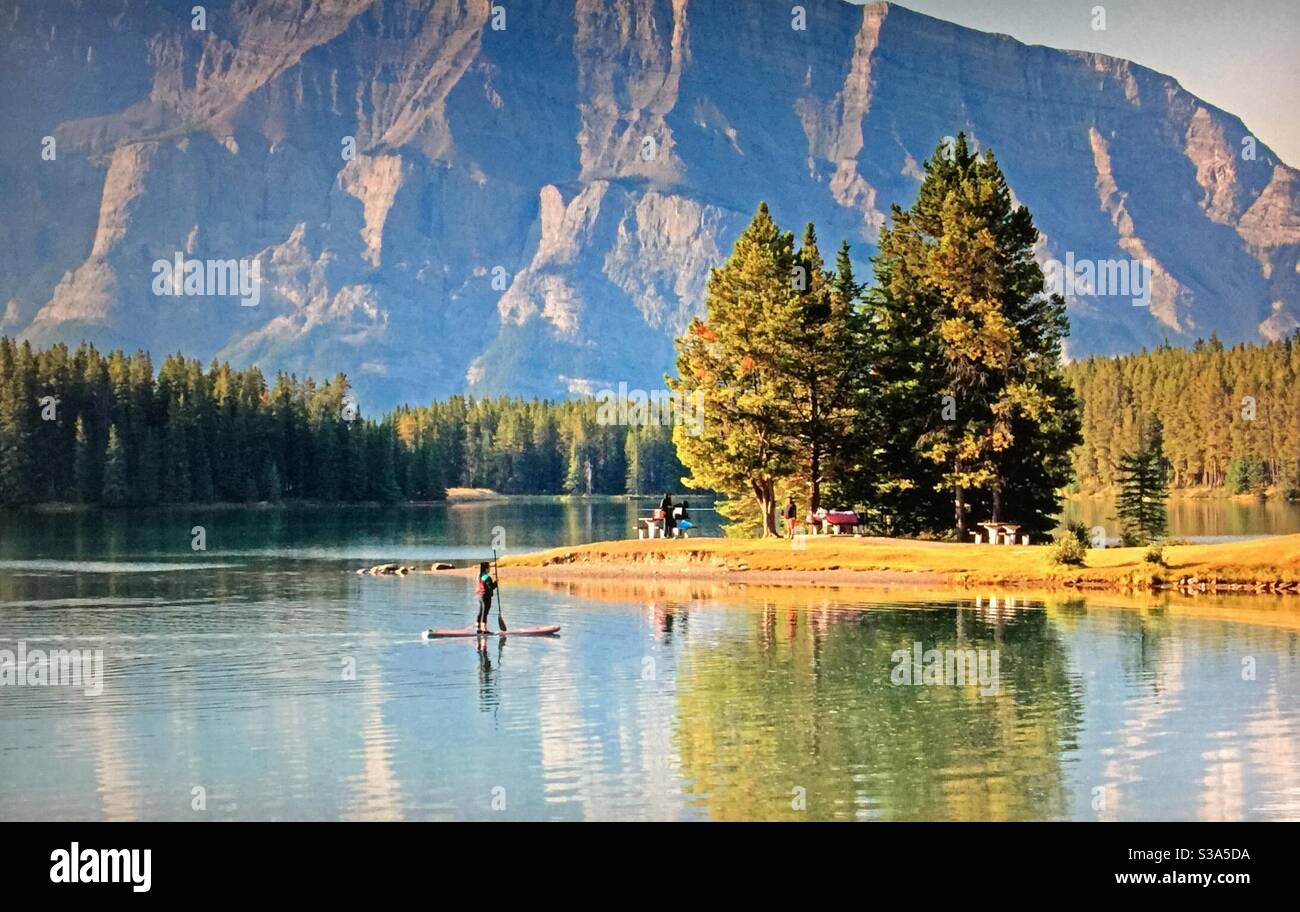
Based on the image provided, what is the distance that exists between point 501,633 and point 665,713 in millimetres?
16412

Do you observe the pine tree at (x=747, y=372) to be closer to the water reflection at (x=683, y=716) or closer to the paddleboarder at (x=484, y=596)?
the water reflection at (x=683, y=716)

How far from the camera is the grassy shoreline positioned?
6806 cm

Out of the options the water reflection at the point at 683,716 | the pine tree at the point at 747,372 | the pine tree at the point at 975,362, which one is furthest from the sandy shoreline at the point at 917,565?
the pine tree at the point at 975,362

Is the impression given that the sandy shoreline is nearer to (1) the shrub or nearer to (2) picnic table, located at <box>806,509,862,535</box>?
(1) the shrub

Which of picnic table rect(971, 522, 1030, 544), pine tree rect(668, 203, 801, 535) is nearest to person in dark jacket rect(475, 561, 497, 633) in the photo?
pine tree rect(668, 203, 801, 535)

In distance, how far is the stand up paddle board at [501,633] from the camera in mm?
57656

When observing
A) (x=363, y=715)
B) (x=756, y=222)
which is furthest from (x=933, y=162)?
(x=363, y=715)

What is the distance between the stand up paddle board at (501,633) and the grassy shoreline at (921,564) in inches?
778

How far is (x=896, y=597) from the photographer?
68.2 meters

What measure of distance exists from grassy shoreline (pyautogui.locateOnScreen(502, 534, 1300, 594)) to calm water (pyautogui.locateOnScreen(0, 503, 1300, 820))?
12.8ft

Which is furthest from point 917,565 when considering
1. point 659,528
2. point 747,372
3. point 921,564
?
point 659,528
